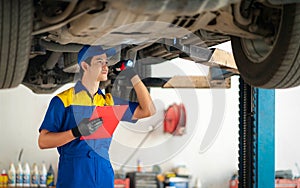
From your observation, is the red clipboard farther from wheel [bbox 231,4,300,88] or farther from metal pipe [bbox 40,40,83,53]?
wheel [bbox 231,4,300,88]

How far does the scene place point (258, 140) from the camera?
2789 millimetres

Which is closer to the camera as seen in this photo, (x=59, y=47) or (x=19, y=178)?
(x=59, y=47)

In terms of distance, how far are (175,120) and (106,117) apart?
3.71 meters

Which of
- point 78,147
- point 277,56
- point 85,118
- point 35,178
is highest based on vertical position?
point 277,56

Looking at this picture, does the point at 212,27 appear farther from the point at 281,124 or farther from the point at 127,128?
the point at 281,124

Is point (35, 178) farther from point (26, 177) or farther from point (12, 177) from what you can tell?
point (12, 177)

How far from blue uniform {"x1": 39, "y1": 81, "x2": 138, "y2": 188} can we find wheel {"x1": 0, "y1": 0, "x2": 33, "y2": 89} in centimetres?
70

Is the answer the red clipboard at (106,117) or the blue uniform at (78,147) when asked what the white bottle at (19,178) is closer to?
the blue uniform at (78,147)

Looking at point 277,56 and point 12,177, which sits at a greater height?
point 277,56

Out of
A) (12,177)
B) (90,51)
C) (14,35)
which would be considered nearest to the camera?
(14,35)

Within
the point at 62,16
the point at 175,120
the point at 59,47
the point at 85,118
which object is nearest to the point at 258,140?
the point at 85,118

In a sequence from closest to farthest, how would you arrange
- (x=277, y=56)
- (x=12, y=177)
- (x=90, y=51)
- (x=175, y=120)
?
(x=277, y=56), (x=90, y=51), (x=12, y=177), (x=175, y=120)

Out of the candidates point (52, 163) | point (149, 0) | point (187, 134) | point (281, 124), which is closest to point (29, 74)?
point (149, 0)

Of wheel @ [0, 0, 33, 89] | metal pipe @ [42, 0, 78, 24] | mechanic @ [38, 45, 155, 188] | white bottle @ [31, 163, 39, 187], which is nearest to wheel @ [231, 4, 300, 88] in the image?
mechanic @ [38, 45, 155, 188]
